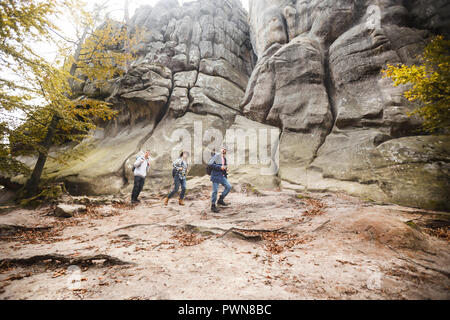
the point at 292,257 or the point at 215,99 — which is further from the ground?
the point at 215,99

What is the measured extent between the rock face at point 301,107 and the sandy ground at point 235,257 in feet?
11.8

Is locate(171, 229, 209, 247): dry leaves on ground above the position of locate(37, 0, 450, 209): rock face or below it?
below

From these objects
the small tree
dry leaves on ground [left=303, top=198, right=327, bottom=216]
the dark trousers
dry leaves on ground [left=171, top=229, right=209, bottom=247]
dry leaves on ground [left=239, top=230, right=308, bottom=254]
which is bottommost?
dry leaves on ground [left=171, top=229, right=209, bottom=247]

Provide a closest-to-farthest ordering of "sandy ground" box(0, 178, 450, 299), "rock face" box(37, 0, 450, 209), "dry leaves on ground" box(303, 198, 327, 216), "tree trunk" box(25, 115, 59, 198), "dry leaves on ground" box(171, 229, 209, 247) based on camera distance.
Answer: "sandy ground" box(0, 178, 450, 299) < "dry leaves on ground" box(171, 229, 209, 247) < "dry leaves on ground" box(303, 198, 327, 216) < "rock face" box(37, 0, 450, 209) < "tree trunk" box(25, 115, 59, 198)

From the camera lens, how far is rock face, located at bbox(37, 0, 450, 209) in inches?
340

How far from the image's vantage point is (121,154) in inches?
534

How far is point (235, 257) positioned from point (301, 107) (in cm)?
1180

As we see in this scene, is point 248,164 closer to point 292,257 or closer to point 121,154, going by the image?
point 292,257

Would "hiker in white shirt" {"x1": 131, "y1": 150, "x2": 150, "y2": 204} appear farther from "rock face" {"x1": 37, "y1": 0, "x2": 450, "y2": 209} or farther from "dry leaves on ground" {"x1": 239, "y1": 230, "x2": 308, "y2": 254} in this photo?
"dry leaves on ground" {"x1": 239, "y1": 230, "x2": 308, "y2": 254}

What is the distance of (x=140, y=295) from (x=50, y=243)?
13.9 feet

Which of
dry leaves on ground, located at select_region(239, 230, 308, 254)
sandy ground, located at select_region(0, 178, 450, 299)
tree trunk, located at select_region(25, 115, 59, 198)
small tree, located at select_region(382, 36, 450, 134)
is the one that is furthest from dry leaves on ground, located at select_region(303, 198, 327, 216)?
tree trunk, located at select_region(25, 115, 59, 198)

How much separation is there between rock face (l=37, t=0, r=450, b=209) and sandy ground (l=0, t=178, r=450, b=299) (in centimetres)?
360
